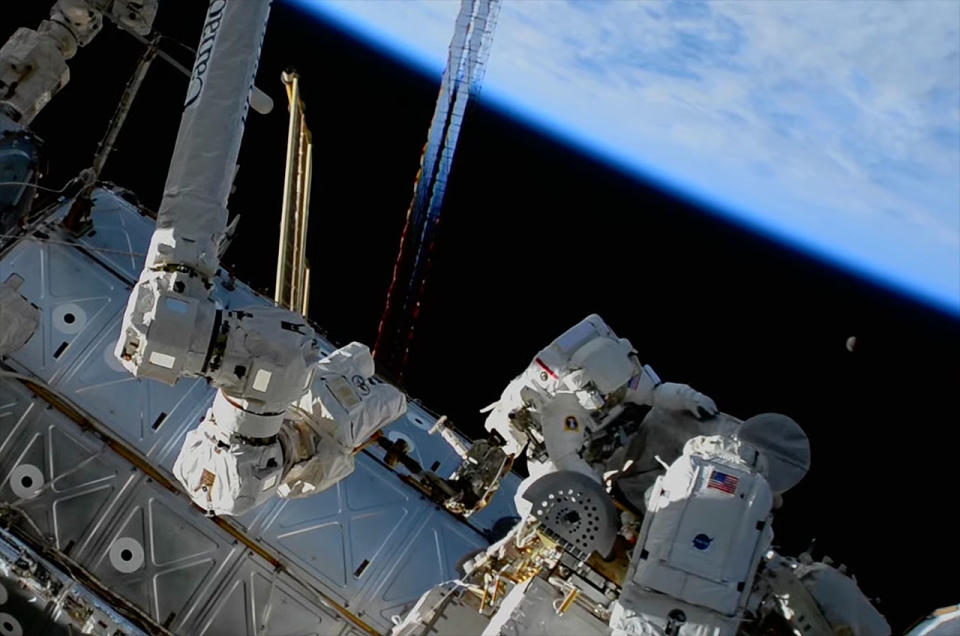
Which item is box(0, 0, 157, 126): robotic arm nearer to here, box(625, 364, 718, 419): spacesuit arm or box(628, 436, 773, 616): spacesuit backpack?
box(625, 364, 718, 419): spacesuit arm

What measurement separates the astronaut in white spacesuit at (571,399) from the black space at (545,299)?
9.26 m

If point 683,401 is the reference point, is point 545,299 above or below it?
above

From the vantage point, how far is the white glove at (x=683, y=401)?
887cm

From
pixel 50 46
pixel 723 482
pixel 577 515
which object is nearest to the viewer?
pixel 723 482

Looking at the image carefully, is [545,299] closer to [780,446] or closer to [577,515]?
[780,446]

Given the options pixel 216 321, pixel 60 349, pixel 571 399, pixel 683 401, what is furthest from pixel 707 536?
pixel 60 349

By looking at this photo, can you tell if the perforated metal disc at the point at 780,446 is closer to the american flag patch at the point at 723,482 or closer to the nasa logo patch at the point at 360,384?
the american flag patch at the point at 723,482

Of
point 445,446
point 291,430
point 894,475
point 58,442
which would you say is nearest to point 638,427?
point 445,446

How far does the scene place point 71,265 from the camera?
373 inches

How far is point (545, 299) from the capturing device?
26703 millimetres

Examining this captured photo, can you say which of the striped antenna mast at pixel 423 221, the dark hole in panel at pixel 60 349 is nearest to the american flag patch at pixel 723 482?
the dark hole in panel at pixel 60 349

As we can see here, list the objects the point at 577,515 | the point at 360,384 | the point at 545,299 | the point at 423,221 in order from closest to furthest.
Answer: the point at 577,515
the point at 360,384
the point at 545,299
the point at 423,221

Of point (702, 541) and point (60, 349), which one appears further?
point (60, 349)

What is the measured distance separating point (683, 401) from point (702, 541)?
6.97 feet
